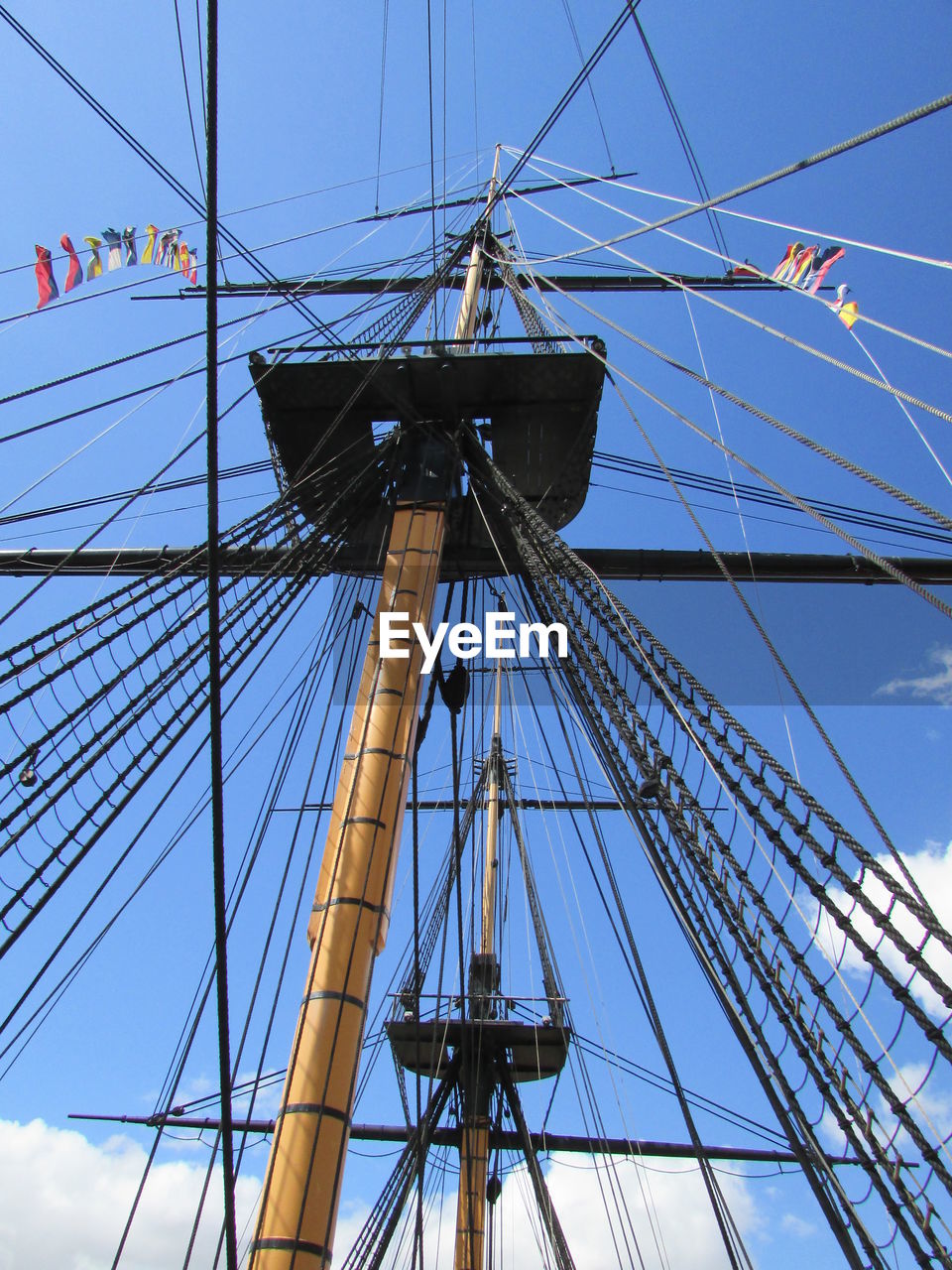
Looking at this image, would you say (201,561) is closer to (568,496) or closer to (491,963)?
(568,496)

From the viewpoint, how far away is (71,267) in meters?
6.53

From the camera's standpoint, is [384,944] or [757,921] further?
[384,944]

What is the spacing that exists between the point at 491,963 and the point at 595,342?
30.6 feet

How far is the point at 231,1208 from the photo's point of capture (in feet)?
7.49

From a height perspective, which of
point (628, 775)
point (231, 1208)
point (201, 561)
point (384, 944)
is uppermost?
point (201, 561)

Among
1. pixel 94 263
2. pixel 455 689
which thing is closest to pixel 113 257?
pixel 94 263

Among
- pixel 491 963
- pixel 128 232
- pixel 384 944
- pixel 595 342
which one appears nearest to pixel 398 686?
pixel 384 944

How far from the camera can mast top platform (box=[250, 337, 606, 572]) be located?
6.68 metres

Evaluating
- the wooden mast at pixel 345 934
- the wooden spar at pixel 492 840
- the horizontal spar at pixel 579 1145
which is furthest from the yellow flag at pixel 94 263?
the horizontal spar at pixel 579 1145

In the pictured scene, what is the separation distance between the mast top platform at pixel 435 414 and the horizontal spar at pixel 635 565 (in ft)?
0.72

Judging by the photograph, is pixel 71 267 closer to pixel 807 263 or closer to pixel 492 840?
pixel 807 263

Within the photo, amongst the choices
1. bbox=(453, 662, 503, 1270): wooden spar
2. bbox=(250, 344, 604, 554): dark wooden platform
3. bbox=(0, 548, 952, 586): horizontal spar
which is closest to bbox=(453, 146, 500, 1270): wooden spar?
bbox=(453, 662, 503, 1270): wooden spar

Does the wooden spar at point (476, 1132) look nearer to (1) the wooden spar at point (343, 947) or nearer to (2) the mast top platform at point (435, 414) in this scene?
(2) the mast top platform at point (435, 414)

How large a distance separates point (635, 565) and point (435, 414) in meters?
2.52
